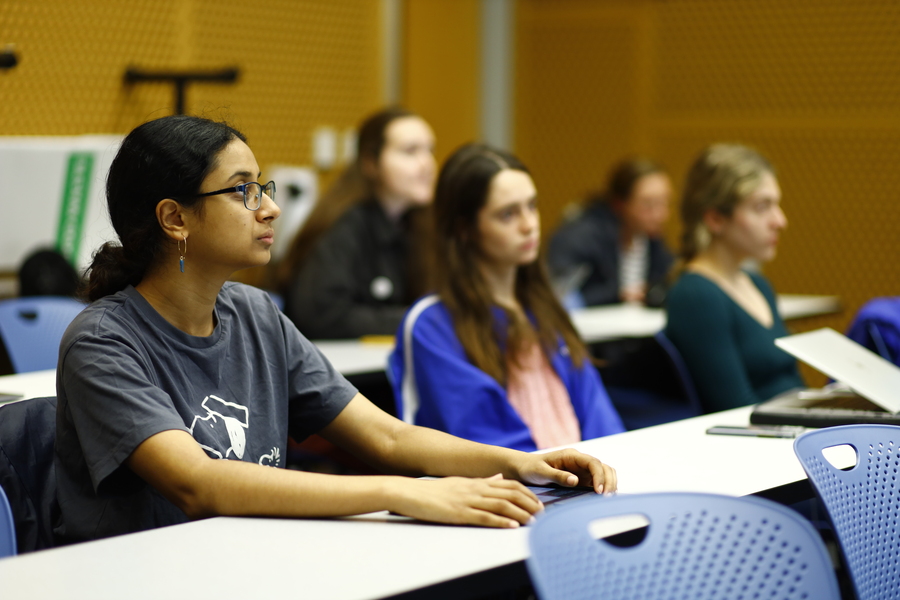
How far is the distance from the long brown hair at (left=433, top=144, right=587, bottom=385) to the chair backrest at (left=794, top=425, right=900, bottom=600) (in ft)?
3.27

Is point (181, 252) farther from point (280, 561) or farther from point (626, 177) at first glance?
point (626, 177)

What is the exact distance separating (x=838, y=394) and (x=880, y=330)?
1.23 feet

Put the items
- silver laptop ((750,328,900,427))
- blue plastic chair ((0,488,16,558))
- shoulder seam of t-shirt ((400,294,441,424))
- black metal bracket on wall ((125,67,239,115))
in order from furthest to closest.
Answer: black metal bracket on wall ((125,67,239,115)) → shoulder seam of t-shirt ((400,294,441,424)) → silver laptop ((750,328,900,427)) → blue plastic chair ((0,488,16,558))

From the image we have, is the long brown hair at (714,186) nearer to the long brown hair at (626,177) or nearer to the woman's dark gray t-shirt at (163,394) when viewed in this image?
the woman's dark gray t-shirt at (163,394)

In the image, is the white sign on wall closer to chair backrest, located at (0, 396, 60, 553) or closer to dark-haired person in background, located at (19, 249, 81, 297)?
dark-haired person in background, located at (19, 249, 81, 297)

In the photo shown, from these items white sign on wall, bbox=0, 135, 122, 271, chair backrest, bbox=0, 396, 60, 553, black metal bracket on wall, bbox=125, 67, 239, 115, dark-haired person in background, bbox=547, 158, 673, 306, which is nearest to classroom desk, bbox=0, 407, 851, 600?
chair backrest, bbox=0, 396, 60, 553

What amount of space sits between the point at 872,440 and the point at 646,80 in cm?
533

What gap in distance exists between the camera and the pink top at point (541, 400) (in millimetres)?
2400

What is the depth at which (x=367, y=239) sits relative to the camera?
3.82m

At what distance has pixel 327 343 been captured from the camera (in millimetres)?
3506

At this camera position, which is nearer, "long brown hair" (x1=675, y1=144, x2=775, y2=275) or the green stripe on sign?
"long brown hair" (x1=675, y1=144, x2=775, y2=275)

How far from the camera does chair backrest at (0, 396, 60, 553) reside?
155 centimetres

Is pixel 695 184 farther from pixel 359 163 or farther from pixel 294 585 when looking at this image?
pixel 294 585

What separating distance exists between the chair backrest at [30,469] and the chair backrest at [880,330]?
7.25 ft
